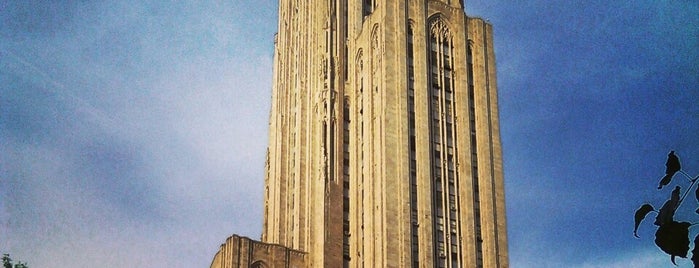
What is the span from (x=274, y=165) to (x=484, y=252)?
24974 mm

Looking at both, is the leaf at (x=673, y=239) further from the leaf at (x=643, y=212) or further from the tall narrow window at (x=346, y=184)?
the tall narrow window at (x=346, y=184)

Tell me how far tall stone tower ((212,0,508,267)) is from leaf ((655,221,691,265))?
56608 mm

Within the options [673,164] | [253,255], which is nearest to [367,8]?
[253,255]

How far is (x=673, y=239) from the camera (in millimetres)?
7332

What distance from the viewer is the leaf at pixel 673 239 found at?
24.0 ft

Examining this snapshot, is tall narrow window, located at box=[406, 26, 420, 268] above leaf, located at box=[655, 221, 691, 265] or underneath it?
above

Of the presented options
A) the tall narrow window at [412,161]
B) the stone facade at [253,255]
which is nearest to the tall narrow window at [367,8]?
the tall narrow window at [412,161]

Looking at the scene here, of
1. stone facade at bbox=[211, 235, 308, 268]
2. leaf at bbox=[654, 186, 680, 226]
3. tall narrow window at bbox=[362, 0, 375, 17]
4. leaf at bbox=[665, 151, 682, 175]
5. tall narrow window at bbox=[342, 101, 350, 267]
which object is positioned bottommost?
leaf at bbox=[654, 186, 680, 226]

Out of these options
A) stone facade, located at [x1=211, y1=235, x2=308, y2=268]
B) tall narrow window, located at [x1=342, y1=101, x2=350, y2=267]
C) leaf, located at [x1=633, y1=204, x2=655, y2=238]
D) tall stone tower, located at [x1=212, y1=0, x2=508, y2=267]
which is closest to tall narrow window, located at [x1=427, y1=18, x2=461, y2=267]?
tall stone tower, located at [x1=212, y1=0, x2=508, y2=267]

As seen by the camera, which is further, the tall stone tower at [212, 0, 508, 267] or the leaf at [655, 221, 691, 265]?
the tall stone tower at [212, 0, 508, 267]

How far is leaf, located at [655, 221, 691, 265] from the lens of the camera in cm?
733

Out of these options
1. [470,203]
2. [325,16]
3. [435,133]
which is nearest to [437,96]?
[435,133]

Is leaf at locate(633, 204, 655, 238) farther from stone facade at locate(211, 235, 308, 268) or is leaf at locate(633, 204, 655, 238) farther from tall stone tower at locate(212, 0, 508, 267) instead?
stone facade at locate(211, 235, 308, 268)

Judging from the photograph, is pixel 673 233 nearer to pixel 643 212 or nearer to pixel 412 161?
pixel 643 212
